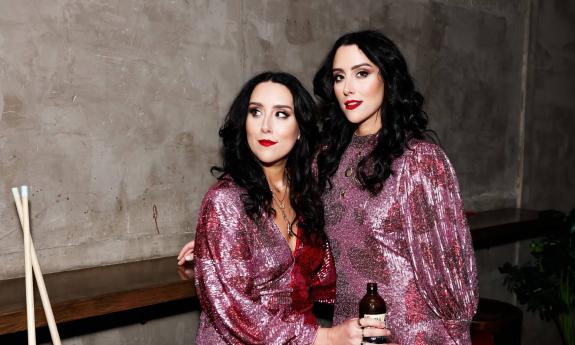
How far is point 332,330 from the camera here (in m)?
1.99

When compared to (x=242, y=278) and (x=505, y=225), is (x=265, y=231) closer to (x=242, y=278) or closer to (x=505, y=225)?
(x=242, y=278)

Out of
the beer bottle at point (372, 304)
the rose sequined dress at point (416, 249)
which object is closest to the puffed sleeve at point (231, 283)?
the beer bottle at point (372, 304)

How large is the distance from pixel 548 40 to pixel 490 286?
86.7 inches

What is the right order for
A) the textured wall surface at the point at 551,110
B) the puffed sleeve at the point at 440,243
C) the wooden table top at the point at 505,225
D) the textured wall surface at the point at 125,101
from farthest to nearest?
the textured wall surface at the point at 551,110
the wooden table top at the point at 505,225
the textured wall surface at the point at 125,101
the puffed sleeve at the point at 440,243

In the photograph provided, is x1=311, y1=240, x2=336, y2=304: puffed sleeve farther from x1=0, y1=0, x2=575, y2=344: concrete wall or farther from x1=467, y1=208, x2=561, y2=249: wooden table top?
x1=467, y1=208, x2=561, y2=249: wooden table top

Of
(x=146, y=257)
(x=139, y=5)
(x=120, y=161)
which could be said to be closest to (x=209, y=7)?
(x=139, y=5)

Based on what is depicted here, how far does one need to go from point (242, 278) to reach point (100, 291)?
2.22 ft

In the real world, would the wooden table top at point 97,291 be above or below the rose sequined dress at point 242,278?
below

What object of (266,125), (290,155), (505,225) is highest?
(266,125)

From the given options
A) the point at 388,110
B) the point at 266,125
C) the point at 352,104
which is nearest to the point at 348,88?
the point at 352,104

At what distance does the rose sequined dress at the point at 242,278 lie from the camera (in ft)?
6.40

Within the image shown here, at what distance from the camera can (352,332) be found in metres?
1.91

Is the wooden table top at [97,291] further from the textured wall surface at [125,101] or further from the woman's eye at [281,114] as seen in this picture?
the woman's eye at [281,114]

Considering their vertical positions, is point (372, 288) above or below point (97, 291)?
above
